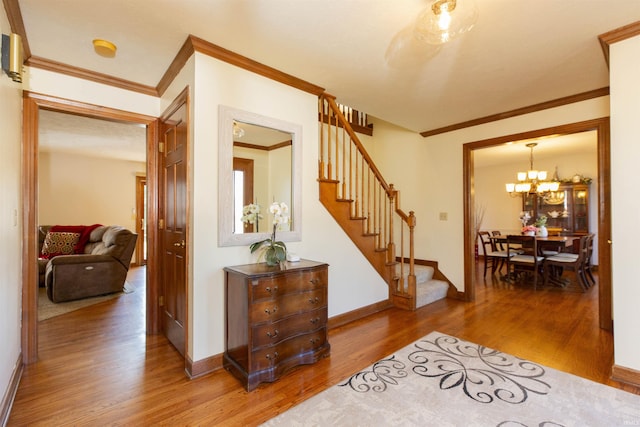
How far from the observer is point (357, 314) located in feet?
11.1

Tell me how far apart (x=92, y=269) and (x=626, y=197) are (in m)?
5.95

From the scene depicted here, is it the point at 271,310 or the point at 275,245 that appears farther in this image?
the point at 275,245

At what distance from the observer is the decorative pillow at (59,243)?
16.7 feet

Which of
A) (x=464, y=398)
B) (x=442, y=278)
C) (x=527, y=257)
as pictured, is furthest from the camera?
(x=527, y=257)

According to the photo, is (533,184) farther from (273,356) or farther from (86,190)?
(86,190)

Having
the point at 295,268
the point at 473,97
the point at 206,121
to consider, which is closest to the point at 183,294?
the point at 295,268

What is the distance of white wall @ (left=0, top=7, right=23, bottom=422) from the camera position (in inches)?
66.6

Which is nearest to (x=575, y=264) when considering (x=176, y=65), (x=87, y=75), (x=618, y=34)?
(x=618, y=34)

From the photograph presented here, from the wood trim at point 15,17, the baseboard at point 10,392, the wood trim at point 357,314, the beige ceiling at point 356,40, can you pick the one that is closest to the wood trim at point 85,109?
the beige ceiling at point 356,40

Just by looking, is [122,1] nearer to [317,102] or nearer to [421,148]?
[317,102]

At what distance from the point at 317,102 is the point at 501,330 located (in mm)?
3034

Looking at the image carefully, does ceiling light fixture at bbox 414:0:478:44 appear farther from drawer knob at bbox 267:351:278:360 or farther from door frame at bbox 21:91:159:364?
door frame at bbox 21:91:159:364

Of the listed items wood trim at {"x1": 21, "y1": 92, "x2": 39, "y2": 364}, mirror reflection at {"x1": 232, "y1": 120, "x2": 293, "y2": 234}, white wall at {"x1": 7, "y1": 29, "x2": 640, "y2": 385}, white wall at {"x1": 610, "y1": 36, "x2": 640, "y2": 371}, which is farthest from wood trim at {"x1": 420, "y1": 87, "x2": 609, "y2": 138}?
wood trim at {"x1": 21, "y1": 92, "x2": 39, "y2": 364}

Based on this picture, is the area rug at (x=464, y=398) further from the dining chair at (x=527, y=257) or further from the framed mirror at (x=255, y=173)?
the dining chair at (x=527, y=257)
